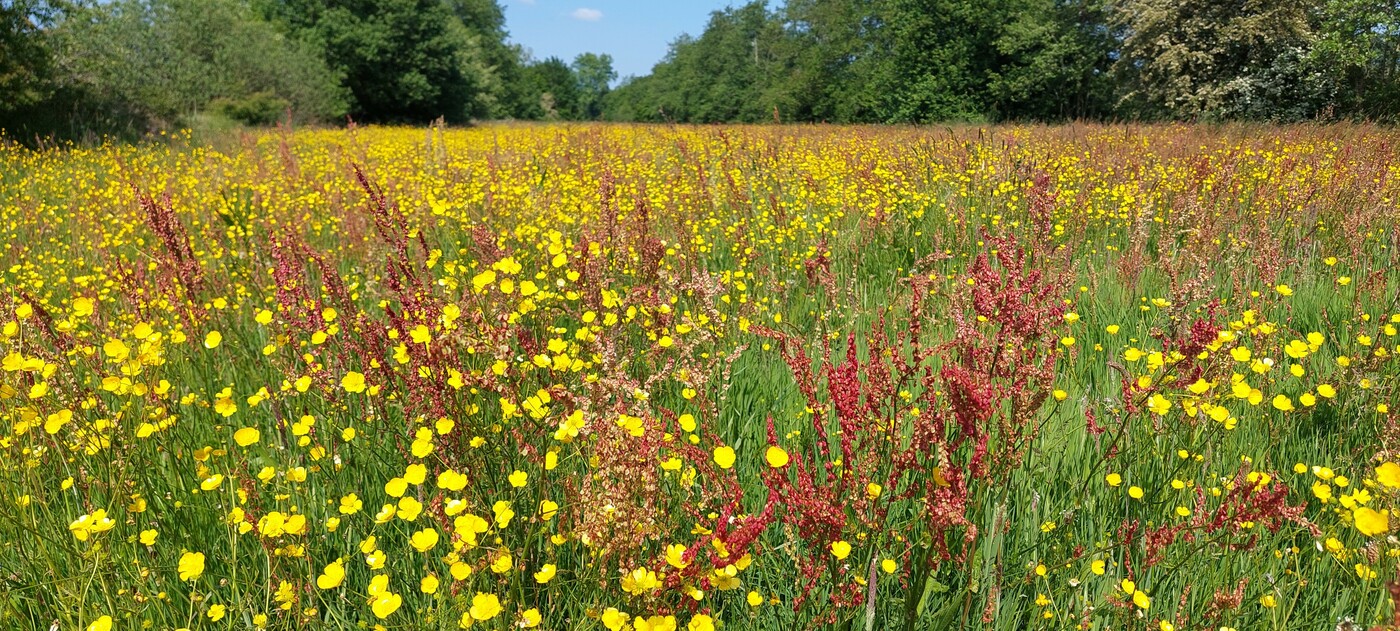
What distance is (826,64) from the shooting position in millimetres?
42125

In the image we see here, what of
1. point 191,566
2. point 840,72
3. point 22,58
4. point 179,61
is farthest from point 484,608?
point 840,72

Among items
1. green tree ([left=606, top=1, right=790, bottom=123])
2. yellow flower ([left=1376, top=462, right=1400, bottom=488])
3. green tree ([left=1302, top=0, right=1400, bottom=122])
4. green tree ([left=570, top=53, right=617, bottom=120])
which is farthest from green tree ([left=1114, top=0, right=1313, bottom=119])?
green tree ([left=570, top=53, right=617, bottom=120])

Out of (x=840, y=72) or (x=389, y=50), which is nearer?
(x=389, y=50)

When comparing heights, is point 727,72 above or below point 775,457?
above

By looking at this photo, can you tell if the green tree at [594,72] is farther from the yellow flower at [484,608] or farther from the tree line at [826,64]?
the yellow flower at [484,608]

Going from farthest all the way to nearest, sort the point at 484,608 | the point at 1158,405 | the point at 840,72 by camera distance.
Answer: the point at 840,72 < the point at 1158,405 < the point at 484,608

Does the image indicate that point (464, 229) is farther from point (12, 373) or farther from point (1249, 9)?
point (1249, 9)

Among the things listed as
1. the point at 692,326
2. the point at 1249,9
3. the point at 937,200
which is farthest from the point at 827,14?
the point at 692,326

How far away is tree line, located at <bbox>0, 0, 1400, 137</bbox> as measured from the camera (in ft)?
49.8

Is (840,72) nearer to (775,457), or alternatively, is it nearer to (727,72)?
(727,72)

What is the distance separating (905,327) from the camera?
3154mm

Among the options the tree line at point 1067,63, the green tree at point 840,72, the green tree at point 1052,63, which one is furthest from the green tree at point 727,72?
the green tree at point 1052,63

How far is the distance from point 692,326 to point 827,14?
5164cm

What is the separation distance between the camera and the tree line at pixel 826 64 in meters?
15.2
